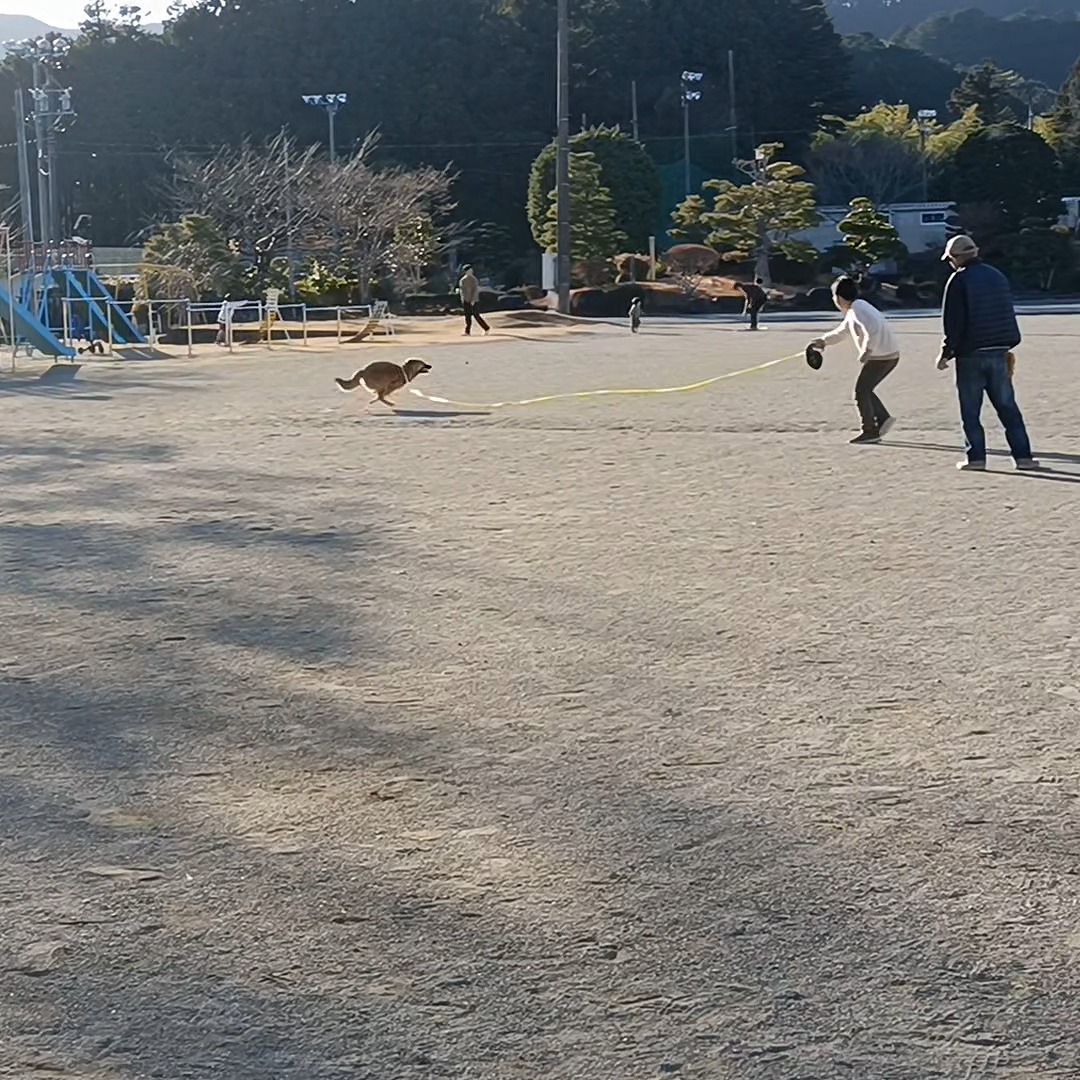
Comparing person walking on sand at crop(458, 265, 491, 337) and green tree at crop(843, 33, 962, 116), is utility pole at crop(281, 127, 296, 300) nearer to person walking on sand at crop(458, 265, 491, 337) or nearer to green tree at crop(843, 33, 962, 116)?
person walking on sand at crop(458, 265, 491, 337)

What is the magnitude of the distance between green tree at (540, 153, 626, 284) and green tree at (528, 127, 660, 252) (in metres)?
5.09

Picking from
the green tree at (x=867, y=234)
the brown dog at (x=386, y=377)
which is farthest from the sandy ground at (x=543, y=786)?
the green tree at (x=867, y=234)

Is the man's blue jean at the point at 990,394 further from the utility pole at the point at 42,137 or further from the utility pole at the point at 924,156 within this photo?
the utility pole at the point at 924,156

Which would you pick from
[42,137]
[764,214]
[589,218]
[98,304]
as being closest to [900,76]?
[764,214]

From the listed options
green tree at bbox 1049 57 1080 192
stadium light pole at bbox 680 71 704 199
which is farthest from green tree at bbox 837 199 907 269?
green tree at bbox 1049 57 1080 192

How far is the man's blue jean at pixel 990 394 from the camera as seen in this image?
12383 millimetres

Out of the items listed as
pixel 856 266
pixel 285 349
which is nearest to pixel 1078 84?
pixel 856 266

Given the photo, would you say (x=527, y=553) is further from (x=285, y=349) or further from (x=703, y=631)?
(x=285, y=349)

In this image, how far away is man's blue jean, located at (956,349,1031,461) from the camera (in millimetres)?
12383

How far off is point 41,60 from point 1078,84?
205 ft

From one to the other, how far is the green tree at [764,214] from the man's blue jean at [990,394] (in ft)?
160

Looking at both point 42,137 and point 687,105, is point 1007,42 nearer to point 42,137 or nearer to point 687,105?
point 687,105

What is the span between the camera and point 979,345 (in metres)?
12.4

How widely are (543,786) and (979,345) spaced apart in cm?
815
